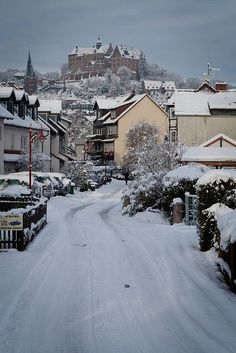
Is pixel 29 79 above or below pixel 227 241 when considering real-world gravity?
above

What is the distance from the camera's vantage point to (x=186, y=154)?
126 feet

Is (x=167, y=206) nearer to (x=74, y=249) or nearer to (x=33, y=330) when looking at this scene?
(x=74, y=249)

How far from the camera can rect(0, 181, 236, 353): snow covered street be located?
694cm

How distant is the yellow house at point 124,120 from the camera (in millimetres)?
82438

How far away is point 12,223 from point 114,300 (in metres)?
5.87

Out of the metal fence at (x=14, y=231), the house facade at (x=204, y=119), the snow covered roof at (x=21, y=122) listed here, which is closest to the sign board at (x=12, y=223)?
the metal fence at (x=14, y=231)

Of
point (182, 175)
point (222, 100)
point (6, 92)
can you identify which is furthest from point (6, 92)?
point (182, 175)

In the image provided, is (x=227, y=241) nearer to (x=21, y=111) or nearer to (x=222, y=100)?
(x=21, y=111)

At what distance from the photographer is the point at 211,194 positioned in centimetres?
1412

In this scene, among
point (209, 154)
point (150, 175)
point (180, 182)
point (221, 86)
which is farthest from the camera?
point (221, 86)

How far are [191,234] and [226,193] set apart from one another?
3.65m

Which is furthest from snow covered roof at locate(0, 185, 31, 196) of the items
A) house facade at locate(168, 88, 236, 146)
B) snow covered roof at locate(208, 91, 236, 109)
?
snow covered roof at locate(208, 91, 236, 109)

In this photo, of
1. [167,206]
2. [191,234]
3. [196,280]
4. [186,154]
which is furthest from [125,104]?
[196,280]

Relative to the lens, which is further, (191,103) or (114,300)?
(191,103)
